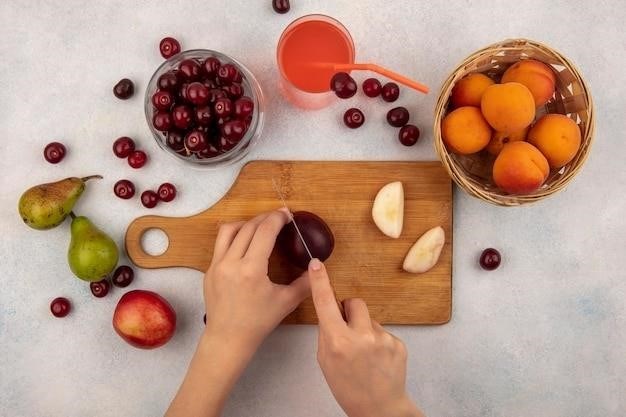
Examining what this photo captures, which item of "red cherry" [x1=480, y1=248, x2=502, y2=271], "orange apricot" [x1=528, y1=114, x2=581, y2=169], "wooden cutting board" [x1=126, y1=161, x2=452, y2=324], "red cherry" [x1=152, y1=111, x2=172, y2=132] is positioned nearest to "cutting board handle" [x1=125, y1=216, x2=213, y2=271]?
"wooden cutting board" [x1=126, y1=161, x2=452, y2=324]

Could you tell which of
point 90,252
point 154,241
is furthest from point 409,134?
point 90,252

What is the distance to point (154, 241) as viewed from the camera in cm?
133

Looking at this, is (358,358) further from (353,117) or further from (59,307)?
(59,307)

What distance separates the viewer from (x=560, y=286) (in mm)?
1334

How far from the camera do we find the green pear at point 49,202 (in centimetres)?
126

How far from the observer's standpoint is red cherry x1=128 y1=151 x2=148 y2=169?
131 cm

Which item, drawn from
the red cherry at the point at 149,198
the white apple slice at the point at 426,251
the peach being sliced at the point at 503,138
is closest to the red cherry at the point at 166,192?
the red cherry at the point at 149,198

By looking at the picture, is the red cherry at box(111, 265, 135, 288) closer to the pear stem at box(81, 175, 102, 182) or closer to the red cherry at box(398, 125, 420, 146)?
the pear stem at box(81, 175, 102, 182)

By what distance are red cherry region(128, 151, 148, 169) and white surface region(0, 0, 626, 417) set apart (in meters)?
0.03

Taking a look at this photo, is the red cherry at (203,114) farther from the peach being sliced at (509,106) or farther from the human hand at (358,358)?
the peach being sliced at (509,106)

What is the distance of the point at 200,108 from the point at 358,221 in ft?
1.29

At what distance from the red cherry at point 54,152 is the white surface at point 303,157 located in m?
0.02

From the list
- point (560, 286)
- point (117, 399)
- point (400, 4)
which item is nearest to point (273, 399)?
point (117, 399)

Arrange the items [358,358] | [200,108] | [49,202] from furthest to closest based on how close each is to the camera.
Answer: [49,202] → [200,108] → [358,358]
